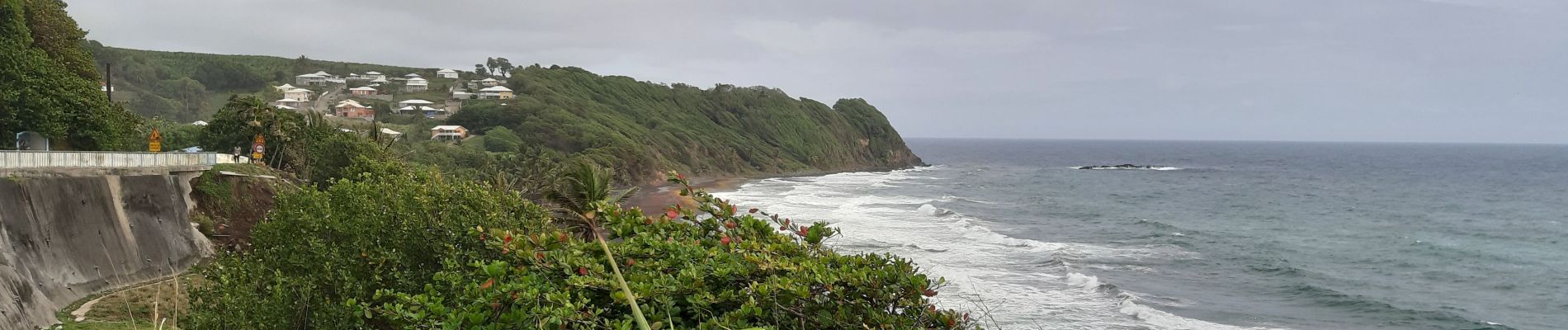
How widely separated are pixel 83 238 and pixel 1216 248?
4472 centimetres

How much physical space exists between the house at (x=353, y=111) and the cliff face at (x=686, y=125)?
7895mm

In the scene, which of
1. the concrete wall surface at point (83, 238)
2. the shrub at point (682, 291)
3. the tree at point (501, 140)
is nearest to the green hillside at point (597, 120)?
the tree at point (501, 140)

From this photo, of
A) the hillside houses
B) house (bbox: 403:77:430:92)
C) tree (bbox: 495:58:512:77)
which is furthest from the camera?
tree (bbox: 495:58:512:77)

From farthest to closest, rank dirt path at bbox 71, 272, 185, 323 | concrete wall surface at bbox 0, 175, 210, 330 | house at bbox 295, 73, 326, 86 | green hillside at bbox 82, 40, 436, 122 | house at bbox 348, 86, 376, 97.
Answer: house at bbox 295, 73, 326, 86 → house at bbox 348, 86, 376, 97 → green hillside at bbox 82, 40, 436, 122 → concrete wall surface at bbox 0, 175, 210, 330 → dirt path at bbox 71, 272, 185, 323

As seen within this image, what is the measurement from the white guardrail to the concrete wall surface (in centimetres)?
40

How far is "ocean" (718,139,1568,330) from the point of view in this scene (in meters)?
32.1

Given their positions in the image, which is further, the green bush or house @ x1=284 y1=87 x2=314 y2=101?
house @ x1=284 y1=87 x2=314 y2=101

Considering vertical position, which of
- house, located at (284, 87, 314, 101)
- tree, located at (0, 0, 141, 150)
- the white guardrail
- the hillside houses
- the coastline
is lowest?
the coastline

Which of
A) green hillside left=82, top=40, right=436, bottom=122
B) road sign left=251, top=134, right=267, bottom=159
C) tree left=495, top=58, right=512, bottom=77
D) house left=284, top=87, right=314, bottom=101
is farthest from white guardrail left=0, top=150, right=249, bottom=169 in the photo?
tree left=495, top=58, right=512, bottom=77

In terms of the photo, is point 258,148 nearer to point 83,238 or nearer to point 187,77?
point 83,238

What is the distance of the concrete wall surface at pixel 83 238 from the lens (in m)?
21.9

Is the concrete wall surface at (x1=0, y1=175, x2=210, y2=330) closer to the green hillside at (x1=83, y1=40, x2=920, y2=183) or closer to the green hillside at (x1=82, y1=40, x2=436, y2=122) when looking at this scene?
the green hillside at (x1=83, y1=40, x2=920, y2=183)

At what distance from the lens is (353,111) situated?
97688 millimetres

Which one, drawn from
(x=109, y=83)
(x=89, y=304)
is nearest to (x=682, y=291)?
(x=89, y=304)
